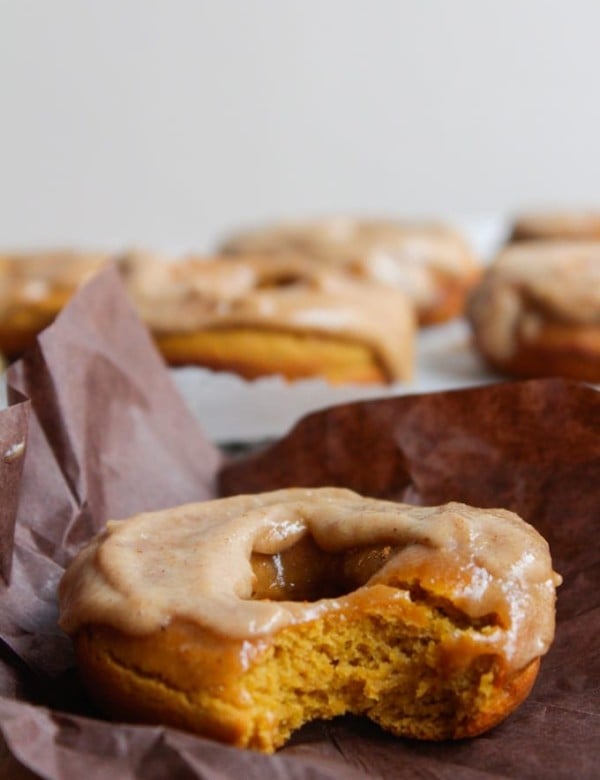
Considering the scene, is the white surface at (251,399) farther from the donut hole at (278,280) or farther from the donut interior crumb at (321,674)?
the donut interior crumb at (321,674)

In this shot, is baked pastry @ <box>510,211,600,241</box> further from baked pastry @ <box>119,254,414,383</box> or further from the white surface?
the white surface

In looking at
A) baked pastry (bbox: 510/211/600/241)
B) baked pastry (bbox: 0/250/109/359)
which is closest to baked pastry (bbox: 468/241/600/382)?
baked pastry (bbox: 510/211/600/241)

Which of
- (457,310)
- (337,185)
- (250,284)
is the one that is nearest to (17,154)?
(337,185)

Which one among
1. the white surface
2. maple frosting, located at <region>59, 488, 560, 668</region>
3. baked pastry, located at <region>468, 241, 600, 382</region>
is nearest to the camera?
maple frosting, located at <region>59, 488, 560, 668</region>

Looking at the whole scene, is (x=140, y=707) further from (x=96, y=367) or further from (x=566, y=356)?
(x=566, y=356)

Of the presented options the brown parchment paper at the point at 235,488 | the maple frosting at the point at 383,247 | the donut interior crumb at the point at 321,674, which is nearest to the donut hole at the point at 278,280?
the maple frosting at the point at 383,247

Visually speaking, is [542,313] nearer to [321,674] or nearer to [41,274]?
[41,274]
